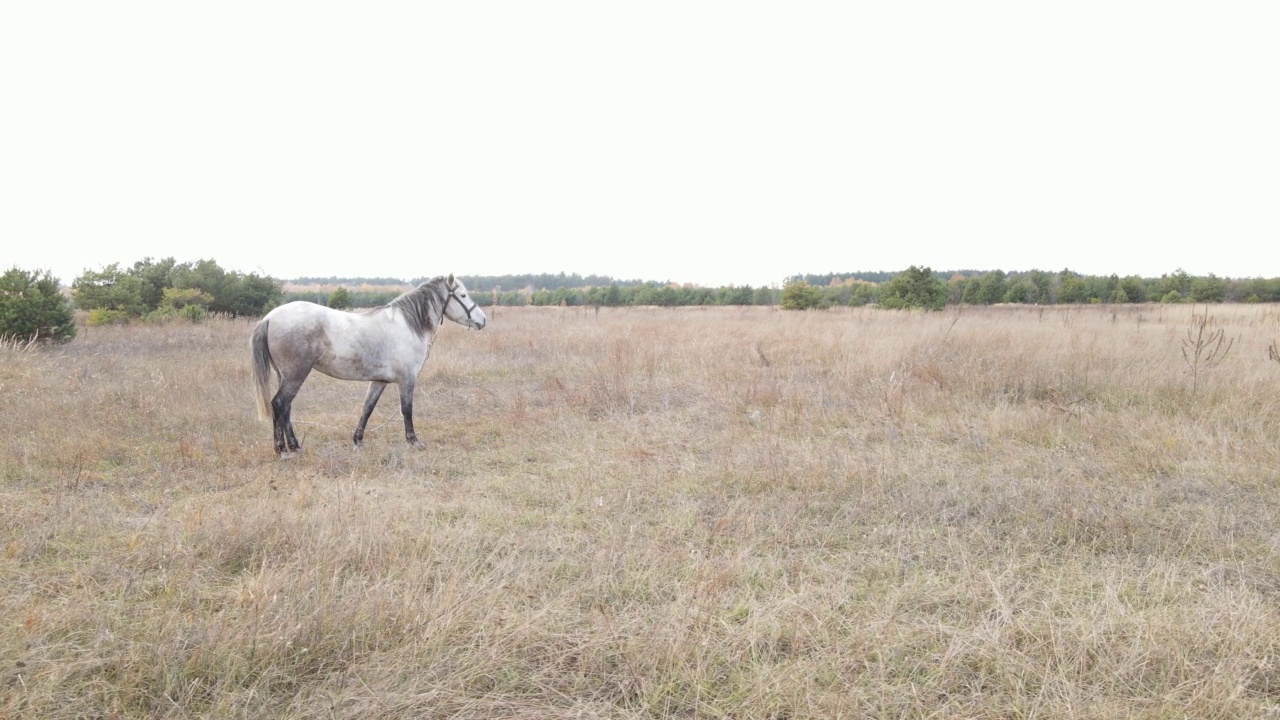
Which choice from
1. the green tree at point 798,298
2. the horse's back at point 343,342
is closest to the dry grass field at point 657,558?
the horse's back at point 343,342

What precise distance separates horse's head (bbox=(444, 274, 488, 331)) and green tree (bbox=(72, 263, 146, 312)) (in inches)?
633

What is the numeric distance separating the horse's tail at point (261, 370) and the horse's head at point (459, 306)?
5.95 ft

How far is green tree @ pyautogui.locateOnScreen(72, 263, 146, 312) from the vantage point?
55.8 ft

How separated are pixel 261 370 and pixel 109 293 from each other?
1645 cm

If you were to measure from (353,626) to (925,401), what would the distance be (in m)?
6.73

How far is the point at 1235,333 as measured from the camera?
11430mm

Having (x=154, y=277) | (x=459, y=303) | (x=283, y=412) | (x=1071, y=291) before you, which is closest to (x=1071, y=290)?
(x=1071, y=291)

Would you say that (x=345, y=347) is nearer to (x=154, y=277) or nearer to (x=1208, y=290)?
(x=154, y=277)

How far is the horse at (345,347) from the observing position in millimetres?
5551

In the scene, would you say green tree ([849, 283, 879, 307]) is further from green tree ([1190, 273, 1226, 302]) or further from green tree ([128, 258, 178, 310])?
green tree ([128, 258, 178, 310])

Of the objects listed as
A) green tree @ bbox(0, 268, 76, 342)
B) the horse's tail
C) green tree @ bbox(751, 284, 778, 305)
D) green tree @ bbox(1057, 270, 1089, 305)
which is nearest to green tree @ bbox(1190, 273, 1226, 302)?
green tree @ bbox(1057, 270, 1089, 305)

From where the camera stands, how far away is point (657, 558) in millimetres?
3109

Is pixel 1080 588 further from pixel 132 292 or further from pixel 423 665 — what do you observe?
pixel 132 292

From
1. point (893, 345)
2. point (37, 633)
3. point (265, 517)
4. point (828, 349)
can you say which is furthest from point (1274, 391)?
point (37, 633)
